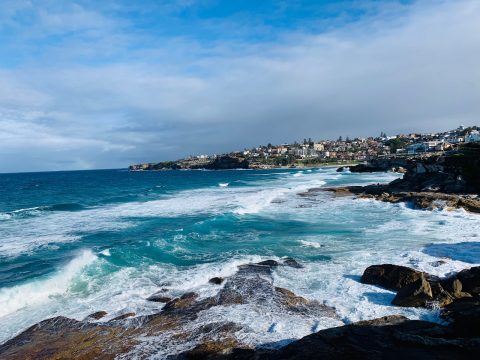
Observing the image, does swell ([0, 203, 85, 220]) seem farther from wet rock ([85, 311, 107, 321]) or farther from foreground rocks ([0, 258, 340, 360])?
foreground rocks ([0, 258, 340, 360])

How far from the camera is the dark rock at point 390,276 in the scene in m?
12.8

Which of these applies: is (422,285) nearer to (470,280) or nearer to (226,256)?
(470,280)

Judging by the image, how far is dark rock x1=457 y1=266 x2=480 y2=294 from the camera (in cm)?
1170

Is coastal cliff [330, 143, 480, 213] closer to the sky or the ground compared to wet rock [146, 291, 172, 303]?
closer to the sky

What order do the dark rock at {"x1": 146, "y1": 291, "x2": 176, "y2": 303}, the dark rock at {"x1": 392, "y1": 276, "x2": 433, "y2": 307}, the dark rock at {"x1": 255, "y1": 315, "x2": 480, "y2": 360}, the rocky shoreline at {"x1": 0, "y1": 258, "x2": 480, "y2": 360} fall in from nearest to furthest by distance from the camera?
the dark rock at {"x1": 255, "y1": 315, "x2": 480, "y2": 360} < the rocky shoreline at {"x1": 0, "y1": 258, "x2": 480, "y2": 360} < the dark rock at {"x1": 392, "y1": 276, "x2": 433, "y2": 307} < the dark rock at {"x1": 146, "y1": 291, "x2": 176, "y2": 303}

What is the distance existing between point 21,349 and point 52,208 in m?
34.5

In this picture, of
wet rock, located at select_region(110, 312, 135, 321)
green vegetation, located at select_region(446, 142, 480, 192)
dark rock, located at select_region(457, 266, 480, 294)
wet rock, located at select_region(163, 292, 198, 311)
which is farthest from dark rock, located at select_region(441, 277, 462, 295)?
green vegetation, located at select_region(446, 142, 480, 192)

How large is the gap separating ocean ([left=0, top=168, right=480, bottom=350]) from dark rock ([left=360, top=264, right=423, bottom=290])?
0.47 m

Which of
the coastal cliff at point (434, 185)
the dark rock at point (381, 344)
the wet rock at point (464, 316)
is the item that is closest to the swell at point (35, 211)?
the coastal cliff at point (434, 185)

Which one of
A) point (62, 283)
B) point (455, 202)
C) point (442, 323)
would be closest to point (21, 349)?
point (62, 283)

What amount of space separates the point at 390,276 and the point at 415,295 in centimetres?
179

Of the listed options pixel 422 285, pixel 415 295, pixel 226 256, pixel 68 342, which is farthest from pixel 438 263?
pixel 68 342

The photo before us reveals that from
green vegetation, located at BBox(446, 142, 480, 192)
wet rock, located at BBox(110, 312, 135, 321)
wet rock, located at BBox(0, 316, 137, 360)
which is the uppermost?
green vegetation, located at BBox(446, 142, 480, 192)

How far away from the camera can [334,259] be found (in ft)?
55.5
